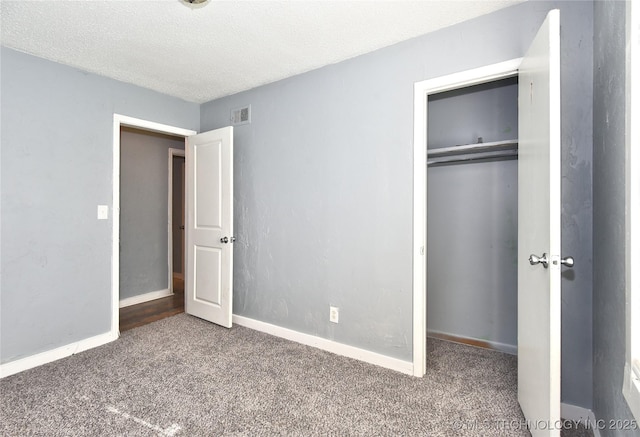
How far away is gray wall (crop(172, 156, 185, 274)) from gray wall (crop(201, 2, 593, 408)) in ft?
8.21

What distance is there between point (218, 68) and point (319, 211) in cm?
147

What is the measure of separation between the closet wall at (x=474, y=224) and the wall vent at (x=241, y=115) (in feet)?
5.71

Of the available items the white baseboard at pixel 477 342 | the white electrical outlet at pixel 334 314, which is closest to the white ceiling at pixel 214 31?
the white electrical outlet at pixel 334 314

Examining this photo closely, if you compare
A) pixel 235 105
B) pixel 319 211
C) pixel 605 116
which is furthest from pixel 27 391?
pixel 605 116

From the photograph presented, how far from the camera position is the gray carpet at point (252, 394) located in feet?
5.75

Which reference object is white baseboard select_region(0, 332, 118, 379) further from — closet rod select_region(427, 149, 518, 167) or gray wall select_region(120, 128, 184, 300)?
closet rod select_region(427, 149, 518, 167)

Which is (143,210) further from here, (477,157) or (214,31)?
(477,157)

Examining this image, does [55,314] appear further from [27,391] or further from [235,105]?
[235,105]

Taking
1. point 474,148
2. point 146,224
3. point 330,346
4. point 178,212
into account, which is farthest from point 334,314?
point 178,212

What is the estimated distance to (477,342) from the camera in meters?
2.84

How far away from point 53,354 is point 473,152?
148 inches

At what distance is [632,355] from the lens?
1.07 metres

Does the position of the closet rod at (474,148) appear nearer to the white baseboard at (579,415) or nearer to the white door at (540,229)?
the white door at (540,229)

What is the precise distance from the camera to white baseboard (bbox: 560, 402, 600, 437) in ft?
5.73
